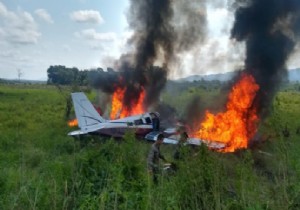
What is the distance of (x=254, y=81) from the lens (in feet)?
80.2

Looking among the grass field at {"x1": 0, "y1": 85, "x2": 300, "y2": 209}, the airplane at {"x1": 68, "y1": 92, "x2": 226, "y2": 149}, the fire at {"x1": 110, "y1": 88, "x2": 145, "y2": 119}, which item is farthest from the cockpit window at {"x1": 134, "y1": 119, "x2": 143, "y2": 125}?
the grass field at {"x1": 0, "y1": 85, "x2": 300, "y2": 209}

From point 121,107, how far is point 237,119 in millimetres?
11877

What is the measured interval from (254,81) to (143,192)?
19260 millimetres

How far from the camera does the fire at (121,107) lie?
31.8 metres

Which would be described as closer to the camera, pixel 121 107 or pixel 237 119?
pixel 237 119

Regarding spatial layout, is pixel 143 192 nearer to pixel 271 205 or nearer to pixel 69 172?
pixel 69 172

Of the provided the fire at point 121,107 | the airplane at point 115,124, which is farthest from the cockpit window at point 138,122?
the fire at point 121,107

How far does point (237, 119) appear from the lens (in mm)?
23266

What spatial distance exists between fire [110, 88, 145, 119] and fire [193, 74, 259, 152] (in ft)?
28.5

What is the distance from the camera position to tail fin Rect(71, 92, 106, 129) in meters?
22.9

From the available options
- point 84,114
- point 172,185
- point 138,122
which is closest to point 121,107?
point 84,114

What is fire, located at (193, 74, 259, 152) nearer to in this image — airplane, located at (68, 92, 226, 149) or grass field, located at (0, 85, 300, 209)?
airplane, located at (68, 92, 226, 149)

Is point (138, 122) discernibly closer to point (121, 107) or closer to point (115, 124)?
point (115, 124)

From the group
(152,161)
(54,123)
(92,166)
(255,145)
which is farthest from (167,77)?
(92,166)
